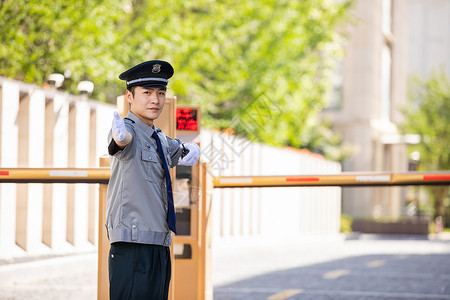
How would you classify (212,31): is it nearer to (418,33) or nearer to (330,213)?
(330,213)

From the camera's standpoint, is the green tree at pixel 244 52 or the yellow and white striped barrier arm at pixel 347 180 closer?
the yellow and white striped barrier arm at pixel 347 180

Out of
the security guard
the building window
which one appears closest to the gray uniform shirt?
the security guard

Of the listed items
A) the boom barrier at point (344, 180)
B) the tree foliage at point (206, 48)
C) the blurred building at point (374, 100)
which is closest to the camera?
the boom barrier at point (344, 180)

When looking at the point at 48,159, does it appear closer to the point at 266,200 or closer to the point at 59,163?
the point at 59,163

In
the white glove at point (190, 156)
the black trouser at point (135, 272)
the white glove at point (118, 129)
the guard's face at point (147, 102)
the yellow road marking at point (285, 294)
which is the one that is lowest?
the yellow road marking at point (285, 294)

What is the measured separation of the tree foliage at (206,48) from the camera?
60.1 ft

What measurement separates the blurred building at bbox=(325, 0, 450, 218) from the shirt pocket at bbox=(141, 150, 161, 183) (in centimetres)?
4140

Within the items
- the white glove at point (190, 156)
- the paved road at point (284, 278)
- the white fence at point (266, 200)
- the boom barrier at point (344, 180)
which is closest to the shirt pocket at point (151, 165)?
the white glove at point (190, 156)

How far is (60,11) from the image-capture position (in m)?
18.3

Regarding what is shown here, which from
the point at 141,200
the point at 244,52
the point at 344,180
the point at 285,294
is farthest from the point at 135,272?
the point at 244,52

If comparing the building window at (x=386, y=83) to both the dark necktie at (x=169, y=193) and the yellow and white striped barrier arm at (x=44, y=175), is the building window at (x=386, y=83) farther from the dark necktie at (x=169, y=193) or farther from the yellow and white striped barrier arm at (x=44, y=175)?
the dark necktie at (x=169, y=193)

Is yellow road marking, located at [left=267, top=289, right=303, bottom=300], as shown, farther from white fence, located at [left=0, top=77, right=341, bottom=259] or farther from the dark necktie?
the dark necktie

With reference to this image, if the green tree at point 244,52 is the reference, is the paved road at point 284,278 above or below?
below

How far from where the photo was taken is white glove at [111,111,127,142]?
13.7ft
